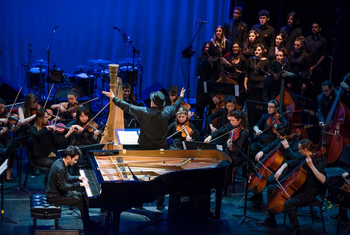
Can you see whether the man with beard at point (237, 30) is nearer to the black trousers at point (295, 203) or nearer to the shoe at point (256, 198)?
the shoe at point (256, 198)

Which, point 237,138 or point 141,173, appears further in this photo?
point 237,138

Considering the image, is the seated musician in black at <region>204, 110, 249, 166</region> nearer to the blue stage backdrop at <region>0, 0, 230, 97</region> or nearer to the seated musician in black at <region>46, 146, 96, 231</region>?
the seated musician in black at <region>46, 146, 96, 231</region>

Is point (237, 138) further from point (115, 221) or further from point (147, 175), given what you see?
point (115, 221)

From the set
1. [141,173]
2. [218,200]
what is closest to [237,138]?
[218,200]

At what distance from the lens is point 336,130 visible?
8.12 metres

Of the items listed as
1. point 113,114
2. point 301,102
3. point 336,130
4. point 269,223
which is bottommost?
point 269,223

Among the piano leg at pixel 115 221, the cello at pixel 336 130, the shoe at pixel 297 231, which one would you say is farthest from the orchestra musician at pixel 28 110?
the cello at pixel 336 130

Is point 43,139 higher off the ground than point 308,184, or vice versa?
point 43,139

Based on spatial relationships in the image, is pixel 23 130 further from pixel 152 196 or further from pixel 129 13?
pixel 129 13

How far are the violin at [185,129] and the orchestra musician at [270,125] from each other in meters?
1.01

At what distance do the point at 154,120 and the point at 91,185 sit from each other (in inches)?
49.4

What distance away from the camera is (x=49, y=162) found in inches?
290

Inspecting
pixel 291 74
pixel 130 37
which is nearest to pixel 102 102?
pixel 130 37

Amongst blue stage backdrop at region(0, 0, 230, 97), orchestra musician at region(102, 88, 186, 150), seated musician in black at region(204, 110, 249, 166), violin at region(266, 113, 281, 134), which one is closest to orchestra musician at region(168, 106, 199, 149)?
seated musician in black at region(204, 110, 249, 166)
